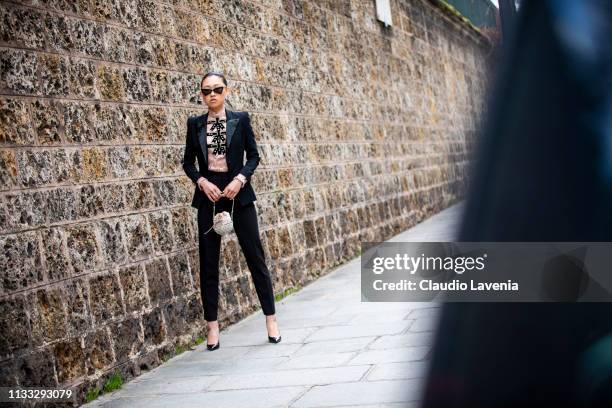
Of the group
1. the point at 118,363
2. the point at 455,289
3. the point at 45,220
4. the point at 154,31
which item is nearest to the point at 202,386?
the point at 118,363

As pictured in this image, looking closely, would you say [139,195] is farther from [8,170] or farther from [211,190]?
[8,170]

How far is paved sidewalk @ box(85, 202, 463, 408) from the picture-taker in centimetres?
386

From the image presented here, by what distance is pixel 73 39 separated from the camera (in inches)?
185

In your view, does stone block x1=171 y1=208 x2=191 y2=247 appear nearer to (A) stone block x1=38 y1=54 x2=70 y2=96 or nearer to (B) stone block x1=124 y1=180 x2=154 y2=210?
(B) stone block x1=124 y1=180 x2=154 y2=210

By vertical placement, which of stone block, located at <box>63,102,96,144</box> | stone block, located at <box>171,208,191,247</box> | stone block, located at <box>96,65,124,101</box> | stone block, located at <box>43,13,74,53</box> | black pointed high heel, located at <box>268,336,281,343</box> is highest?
stone block, located at <box>43,13,74,53</box>

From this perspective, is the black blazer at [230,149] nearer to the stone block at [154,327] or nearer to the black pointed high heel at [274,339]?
the stone block at [154,327]

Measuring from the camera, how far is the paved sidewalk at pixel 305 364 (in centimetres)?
386

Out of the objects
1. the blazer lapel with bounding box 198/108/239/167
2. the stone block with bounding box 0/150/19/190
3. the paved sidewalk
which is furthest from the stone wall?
the blazer lapel with bounding box 198/108/239/167

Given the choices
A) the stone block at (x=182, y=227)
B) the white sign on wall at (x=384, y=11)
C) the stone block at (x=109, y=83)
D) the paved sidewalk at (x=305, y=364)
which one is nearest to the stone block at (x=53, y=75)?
the stone block at (x=109, y=83)

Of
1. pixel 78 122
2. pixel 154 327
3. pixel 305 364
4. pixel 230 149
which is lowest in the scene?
pixel 305 364

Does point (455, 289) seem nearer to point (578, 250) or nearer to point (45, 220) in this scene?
point (578, 250)

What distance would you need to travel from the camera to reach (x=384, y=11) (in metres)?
12.0

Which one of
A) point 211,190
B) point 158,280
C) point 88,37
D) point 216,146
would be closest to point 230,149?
point 216,146

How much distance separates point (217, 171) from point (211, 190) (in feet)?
0.60
